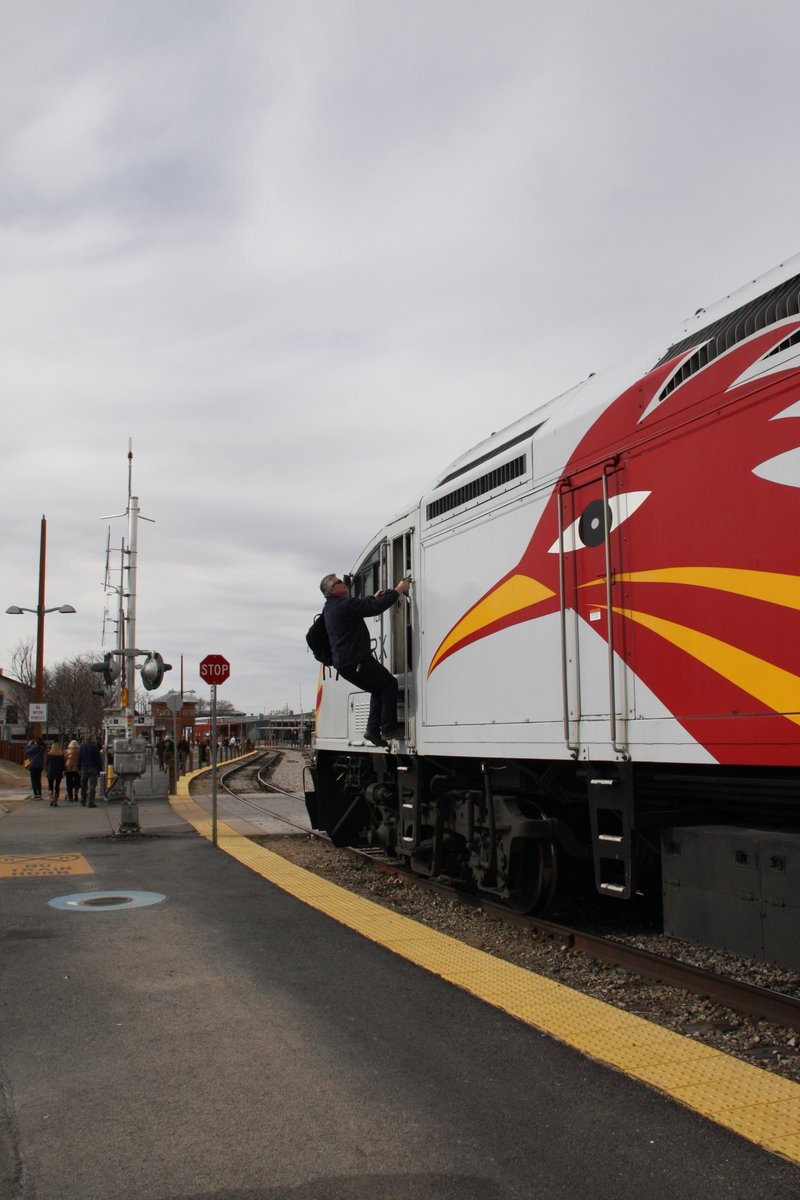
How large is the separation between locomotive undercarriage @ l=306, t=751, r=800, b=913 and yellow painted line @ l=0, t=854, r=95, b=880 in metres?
3.34

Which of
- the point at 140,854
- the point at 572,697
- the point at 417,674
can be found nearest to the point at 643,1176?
the point at 572,697

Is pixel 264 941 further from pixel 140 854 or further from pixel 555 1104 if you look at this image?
pixel 140 854

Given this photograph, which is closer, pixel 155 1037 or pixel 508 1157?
pixel 508 1157

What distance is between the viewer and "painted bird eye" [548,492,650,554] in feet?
19.8

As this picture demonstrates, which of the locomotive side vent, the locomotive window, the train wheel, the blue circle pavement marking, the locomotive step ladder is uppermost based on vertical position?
the locomotive side vent

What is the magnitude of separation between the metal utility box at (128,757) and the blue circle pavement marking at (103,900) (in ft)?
21.0

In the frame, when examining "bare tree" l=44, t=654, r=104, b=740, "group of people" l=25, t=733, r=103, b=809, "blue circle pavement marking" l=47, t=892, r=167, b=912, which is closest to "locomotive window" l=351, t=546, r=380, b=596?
"blue circle pavement marking" l=47, t=892, r=167, b=912

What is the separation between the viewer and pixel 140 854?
1277 cm

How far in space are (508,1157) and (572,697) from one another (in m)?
3.30

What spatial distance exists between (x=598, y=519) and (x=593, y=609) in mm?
596

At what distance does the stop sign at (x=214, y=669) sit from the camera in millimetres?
14125

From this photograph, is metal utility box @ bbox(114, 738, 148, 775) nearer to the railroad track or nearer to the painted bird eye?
the railroad track

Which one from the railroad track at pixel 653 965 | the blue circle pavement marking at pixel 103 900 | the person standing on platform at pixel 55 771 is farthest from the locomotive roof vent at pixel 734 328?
the person standing on platform at pixel 55 771

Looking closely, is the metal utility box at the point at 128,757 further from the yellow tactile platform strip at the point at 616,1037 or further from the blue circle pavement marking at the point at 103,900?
the yellow tactile platform strip at the point at 616,1037
